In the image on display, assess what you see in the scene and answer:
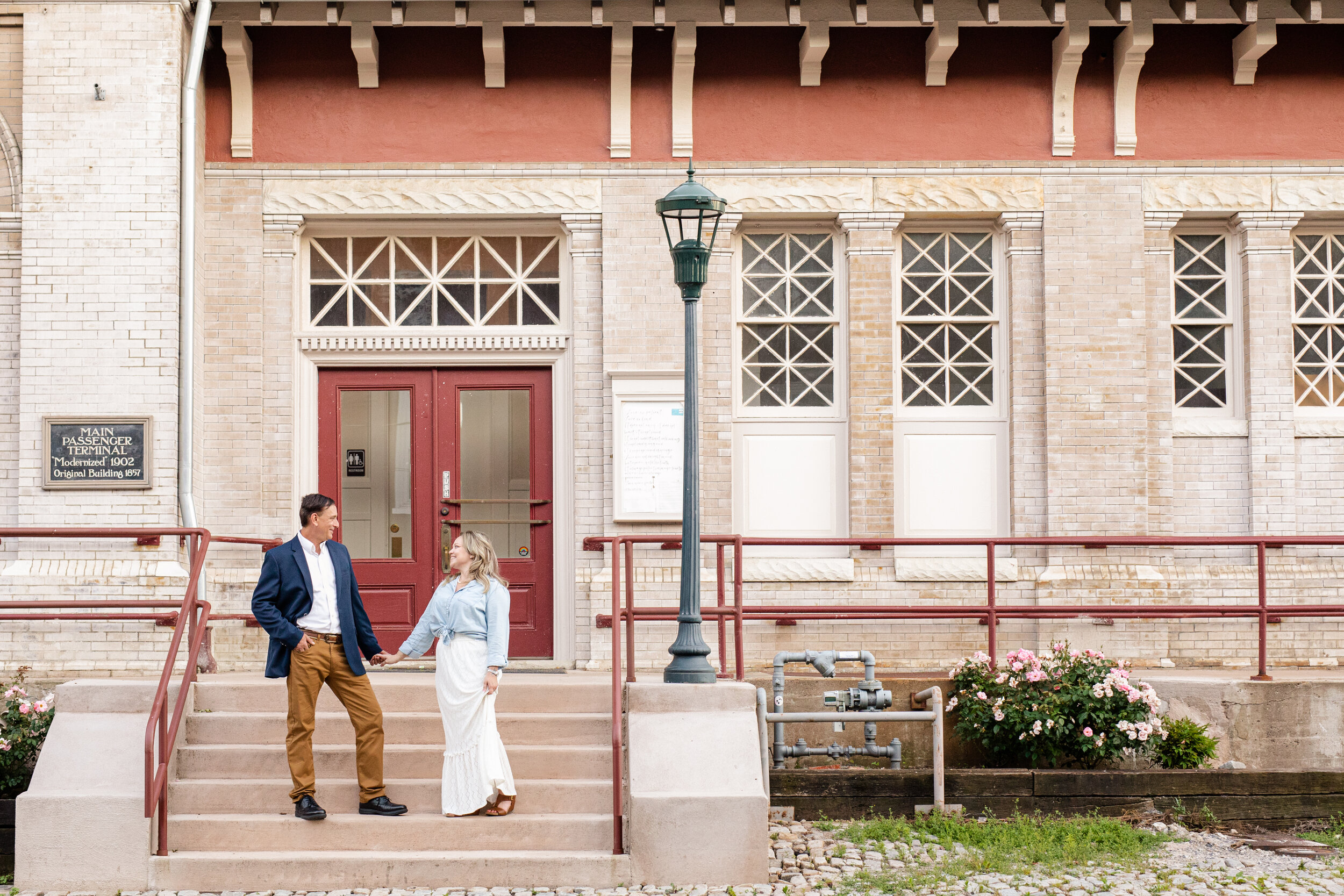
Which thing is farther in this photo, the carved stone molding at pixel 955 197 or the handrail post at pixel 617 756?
the carved stone molding at pixel 955 197

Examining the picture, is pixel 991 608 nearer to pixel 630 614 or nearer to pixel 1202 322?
pixel 630 614

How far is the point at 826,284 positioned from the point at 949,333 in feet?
3.53

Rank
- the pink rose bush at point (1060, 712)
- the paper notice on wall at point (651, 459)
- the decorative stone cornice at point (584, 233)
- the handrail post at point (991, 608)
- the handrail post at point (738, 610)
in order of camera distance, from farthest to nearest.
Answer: the decorative stone cornice at point (584, 233), the paper notice on wall at point (651, 459), the handrail post at point (991, 608), the pink rose bush at point (1060, 712), the handrail post at point (738, 610)

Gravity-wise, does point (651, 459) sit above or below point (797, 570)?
above

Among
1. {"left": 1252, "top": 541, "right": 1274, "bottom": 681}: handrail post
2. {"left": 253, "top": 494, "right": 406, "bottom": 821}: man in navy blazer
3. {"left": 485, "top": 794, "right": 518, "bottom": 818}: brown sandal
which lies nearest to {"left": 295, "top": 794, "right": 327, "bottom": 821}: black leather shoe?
{"left": 253, "top": 494, "right": 406, "bottom": 821}: man in navy blazer

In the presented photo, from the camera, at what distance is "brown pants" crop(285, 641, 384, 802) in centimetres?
735

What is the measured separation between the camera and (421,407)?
11125mm

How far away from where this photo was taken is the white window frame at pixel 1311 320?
11.2 meters

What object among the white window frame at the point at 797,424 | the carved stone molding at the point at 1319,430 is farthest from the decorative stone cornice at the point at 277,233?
the carved stone molding at the point at 1319,430

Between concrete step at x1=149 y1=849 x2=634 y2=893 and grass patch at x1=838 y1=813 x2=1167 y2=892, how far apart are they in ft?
4.88

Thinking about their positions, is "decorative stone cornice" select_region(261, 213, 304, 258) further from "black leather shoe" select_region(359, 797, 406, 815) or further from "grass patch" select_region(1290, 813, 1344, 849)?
"grass patch" select_region(1290, 813, 1344, 849)

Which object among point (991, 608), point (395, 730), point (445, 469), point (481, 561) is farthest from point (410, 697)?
point (991, 608)

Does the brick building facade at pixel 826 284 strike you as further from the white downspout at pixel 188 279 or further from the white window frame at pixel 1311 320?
the white downspout at pixel 188 279

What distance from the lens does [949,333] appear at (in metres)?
11.2
